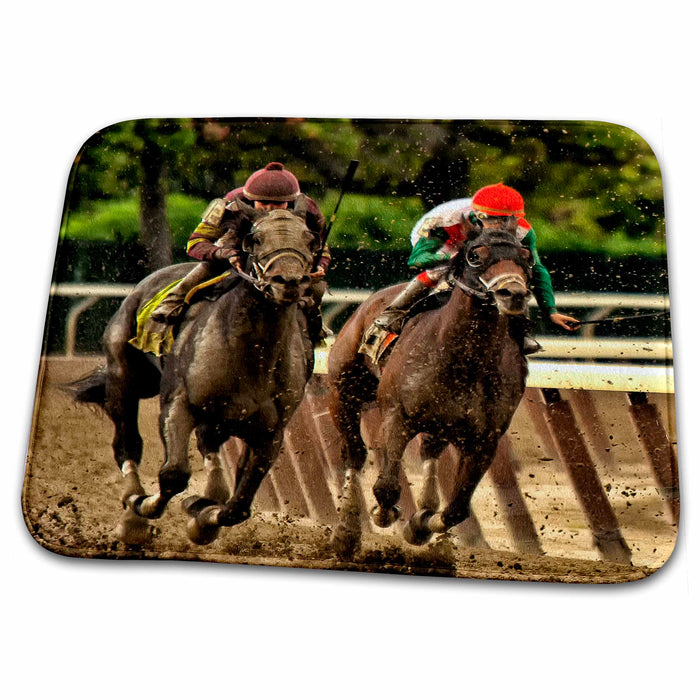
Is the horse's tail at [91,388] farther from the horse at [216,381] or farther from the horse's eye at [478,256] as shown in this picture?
the horse's eye at [478,256]

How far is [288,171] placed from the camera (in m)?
2.83

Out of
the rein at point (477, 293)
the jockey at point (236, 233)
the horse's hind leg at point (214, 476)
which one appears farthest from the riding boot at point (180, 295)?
the rein at point (477, 293)

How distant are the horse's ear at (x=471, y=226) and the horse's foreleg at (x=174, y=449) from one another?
910 millimetres

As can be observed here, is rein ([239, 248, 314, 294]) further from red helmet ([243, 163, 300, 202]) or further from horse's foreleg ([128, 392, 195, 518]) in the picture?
horse's foreleg ([128, 392, 195, 518])

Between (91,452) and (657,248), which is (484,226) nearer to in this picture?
(657,248)

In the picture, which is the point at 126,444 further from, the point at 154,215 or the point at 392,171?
the point at 392,171

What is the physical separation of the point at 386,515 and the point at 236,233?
0.89m

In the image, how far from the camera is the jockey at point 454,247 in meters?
2.69

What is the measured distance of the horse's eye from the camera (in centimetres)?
258

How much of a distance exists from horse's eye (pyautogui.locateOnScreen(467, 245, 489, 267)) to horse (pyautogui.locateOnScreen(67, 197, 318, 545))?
42 cm

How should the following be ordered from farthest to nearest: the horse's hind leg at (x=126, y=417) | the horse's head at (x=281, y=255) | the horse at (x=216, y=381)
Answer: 1. the horse's hind leg at (x=126, y=417)
2. the horse at (x=216, y=381)
3. the horse's head at (x=281, y=255)

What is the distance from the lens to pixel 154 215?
2.89 m

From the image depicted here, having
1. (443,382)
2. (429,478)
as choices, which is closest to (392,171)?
(443,382)

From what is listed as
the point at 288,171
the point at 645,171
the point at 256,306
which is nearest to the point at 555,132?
the point at 645,171
